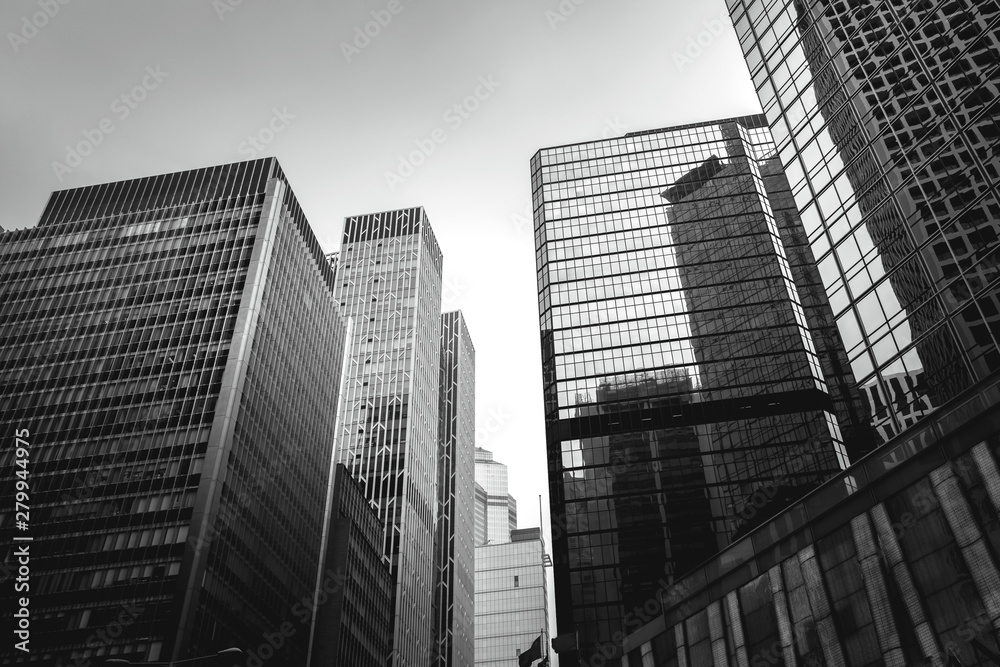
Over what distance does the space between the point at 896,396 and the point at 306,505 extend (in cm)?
7893

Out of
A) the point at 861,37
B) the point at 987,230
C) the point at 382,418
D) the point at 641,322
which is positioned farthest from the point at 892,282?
the point at 382,418

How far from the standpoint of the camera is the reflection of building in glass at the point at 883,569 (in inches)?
944

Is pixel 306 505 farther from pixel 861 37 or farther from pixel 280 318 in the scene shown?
pixel 861 37

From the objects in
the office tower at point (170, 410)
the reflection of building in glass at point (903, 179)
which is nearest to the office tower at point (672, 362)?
the office tower at point (170, 410)

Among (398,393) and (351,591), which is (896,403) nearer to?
(351,591)

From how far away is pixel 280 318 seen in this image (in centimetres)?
9700

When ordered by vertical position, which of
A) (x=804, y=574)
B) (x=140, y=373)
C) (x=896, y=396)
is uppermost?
(x=140, y=373)

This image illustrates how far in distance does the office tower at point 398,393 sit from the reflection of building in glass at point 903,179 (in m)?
104

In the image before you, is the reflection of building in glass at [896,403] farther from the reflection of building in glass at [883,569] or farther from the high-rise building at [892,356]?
the reflection of building in glass at [883,569]

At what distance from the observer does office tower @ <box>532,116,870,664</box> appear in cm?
8275

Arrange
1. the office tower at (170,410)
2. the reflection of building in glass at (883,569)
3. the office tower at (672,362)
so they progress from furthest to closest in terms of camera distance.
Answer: the office tower at (672,362) → the office tower at (170,410) → the reflection of building in glass at (883,569)

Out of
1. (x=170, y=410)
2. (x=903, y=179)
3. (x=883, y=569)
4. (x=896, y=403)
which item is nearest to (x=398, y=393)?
→ (x=170, y=410)

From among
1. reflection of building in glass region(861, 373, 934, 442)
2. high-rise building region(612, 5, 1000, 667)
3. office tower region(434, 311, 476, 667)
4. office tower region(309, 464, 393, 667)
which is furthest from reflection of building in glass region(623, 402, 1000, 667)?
office tower region(434, 311, 476, 667)

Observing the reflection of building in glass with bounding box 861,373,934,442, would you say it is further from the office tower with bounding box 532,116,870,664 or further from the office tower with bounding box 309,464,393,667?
the office tower with bounding box 309,464,393,667
